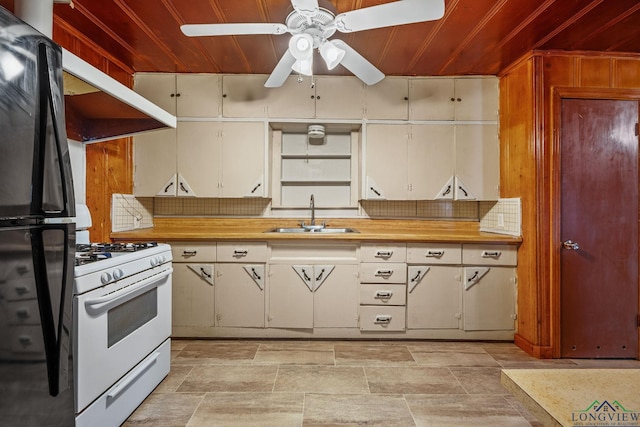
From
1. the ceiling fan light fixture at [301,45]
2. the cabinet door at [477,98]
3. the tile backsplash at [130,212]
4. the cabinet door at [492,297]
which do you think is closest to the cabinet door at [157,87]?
the tile backsplash at [130,212]

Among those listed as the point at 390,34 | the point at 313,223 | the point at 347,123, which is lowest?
the point at 313,223

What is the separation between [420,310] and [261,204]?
1.79m

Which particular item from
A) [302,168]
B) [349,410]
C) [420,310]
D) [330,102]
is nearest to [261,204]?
[302,168]

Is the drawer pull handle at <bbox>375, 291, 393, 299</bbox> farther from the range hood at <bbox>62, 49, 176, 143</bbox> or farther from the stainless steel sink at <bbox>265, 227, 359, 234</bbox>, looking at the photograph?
the range hood at <bbox>62, 49, 176, 143</bbox>

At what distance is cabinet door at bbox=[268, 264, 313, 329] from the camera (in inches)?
113

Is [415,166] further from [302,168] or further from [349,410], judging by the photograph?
[349,410]

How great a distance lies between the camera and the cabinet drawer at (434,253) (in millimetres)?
2887

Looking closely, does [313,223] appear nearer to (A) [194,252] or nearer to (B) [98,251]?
(A) [194,252]

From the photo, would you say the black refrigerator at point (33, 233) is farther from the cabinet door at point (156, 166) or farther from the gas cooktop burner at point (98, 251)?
the cabinet door at point (156, 166)

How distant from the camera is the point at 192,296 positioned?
2877 millimetres

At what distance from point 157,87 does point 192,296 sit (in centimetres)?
190

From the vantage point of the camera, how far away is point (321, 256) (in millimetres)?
2896

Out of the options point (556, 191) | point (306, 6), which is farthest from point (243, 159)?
point (556, 191)

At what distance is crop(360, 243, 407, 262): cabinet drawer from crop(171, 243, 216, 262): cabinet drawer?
125 centimetres
